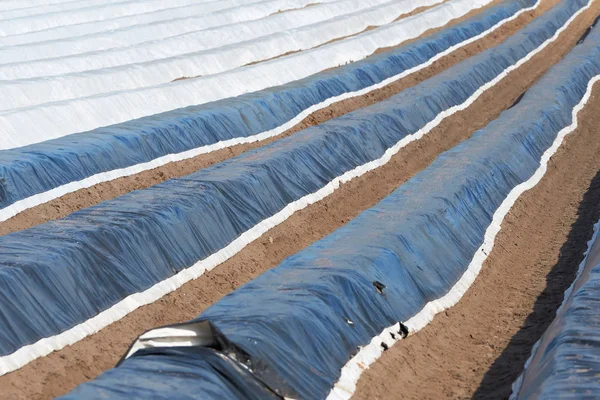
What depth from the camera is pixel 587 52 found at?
24922 millimetres

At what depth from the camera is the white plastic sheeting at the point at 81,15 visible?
2717cm

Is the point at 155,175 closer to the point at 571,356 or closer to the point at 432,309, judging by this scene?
the point at 432,309

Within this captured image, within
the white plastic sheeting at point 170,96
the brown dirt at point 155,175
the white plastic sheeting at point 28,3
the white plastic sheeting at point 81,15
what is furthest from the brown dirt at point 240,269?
the white plastic sheeting at point 28,3

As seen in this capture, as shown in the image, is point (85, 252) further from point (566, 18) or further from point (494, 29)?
Result: point (566, 18)

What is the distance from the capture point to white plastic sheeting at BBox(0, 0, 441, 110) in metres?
18.1

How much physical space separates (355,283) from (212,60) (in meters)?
15.6

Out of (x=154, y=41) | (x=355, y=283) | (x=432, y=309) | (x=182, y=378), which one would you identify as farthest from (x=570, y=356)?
(x=154, y=41)

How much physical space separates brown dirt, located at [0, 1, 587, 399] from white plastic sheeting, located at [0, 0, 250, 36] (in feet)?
47.5

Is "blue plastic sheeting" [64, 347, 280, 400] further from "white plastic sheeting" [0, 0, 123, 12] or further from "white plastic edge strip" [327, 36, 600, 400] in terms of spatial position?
"white plastic sheeting" [0, 0, 123, 12]

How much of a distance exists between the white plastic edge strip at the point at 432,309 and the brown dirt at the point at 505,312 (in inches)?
2.9

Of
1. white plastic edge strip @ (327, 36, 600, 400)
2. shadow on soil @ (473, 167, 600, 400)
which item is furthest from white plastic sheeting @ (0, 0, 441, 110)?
shadow on soil @ (473, 167, 600, 400)

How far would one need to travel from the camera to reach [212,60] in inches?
913

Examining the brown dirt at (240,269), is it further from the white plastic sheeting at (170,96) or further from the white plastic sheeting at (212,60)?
the white plastic sheeting at (212,60)

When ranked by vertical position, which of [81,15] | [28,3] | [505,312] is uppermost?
[28,3]
